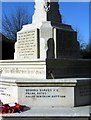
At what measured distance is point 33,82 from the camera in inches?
321

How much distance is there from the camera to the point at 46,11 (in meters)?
10.8

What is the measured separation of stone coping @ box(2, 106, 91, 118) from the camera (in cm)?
709

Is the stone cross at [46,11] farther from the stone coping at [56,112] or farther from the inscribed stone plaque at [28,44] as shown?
the stone coping at [56,112]

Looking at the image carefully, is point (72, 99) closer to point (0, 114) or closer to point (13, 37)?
point (0, 114)

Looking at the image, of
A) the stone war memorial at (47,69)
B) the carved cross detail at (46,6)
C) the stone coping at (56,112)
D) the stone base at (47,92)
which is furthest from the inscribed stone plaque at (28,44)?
the stone coping at (56,112)

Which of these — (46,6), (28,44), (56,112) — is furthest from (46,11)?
(56,112)

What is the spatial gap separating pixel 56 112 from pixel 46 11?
4.72 m

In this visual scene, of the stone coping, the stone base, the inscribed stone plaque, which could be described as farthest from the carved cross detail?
the stone coping

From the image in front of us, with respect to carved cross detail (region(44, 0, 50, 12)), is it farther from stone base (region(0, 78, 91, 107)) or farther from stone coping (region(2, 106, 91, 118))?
stone coping (region(2, 106, 91, 118))

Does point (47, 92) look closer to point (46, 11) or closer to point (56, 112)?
point (56, 112)

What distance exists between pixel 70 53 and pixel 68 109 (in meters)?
3.61

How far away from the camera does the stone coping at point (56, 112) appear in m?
7.09

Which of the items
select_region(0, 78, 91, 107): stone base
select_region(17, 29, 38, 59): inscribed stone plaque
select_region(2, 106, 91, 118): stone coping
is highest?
select_region(17, 29, 38, 59): inscribed stone plaque

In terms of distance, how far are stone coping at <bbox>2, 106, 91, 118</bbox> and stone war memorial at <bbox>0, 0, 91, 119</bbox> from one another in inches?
10.8
